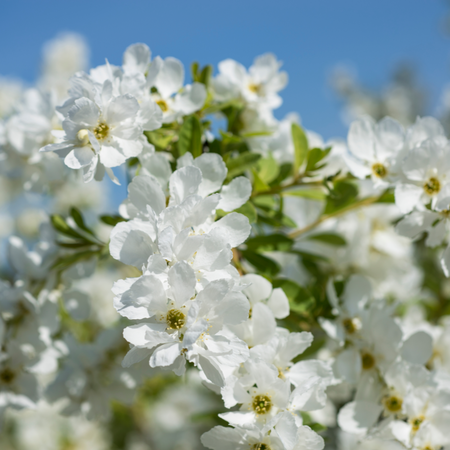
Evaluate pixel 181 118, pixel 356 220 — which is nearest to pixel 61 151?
pixel 181 118

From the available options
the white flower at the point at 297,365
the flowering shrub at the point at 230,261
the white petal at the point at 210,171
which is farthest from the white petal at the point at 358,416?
the white petal at the point at 210,171

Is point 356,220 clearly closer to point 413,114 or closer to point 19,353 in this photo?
point 19,353

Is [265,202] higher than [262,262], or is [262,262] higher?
[265,202]

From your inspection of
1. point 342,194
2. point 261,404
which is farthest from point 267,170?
point 261,404

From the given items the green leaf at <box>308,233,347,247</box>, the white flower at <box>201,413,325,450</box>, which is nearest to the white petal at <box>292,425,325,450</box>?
the white flower at <box>201,413,325,450</box>

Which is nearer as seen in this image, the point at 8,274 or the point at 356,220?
the point at 356,220

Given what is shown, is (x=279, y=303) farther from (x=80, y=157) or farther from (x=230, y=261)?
(x=80, y=157)
